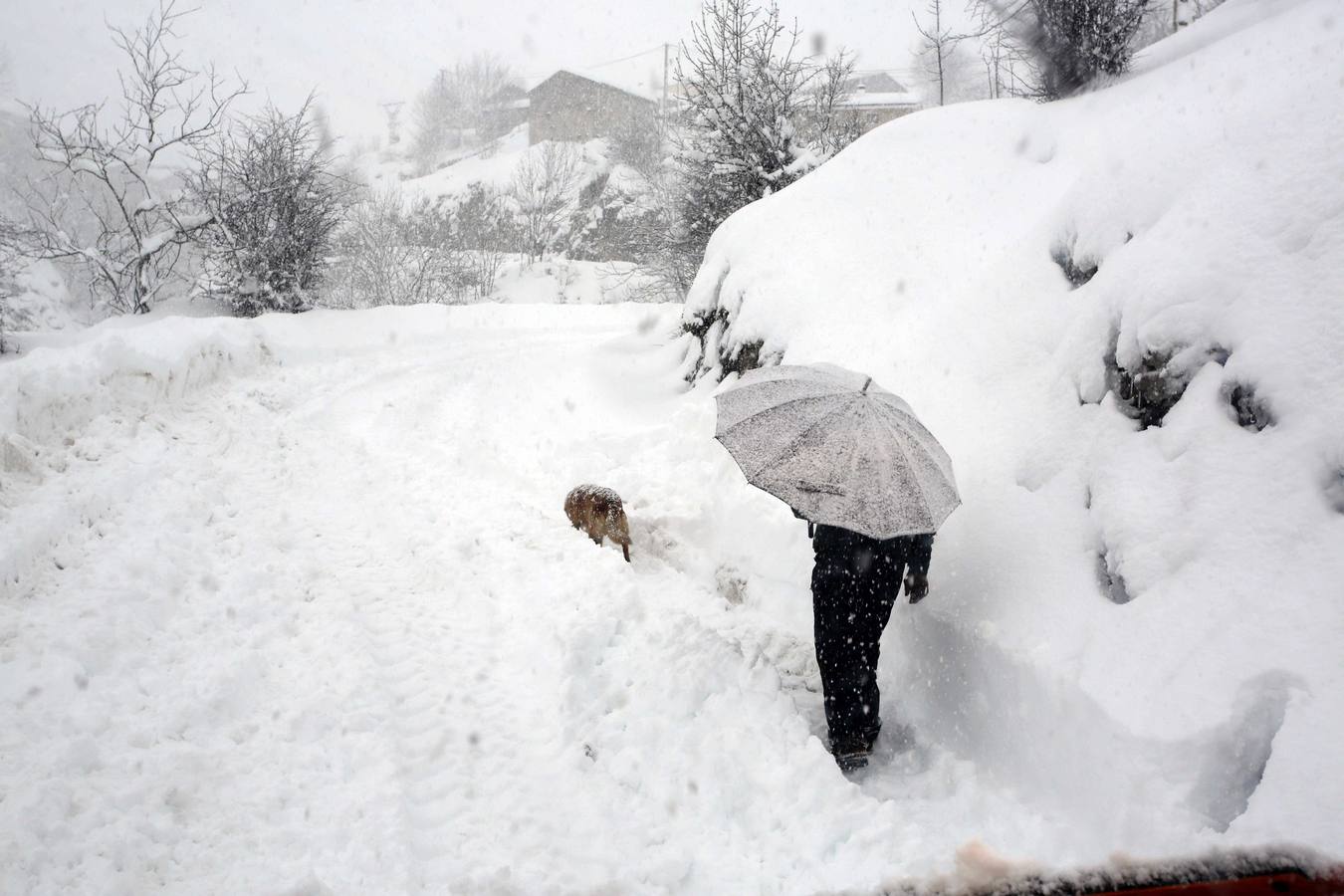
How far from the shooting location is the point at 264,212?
49.8 ft

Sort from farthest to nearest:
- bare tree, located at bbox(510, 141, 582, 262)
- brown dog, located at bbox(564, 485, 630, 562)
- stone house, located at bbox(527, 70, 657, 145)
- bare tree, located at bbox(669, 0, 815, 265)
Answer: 1. stone house, located at bbox(527, 70, 657, 145)
2. bare tree, located at bbox(510, 141, 582, 262)
3. bare tree, located at bbox(669, 0, 815, 265)
4. brown dog, located at bbox(564, 485, 630, 562)

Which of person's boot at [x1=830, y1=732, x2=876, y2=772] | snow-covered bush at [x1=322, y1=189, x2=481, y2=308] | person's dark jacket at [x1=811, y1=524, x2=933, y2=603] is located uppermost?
snow-covered bush at [x1=322, y1=189, x2=481, y2=308]

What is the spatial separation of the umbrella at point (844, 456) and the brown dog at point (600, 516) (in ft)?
7.21

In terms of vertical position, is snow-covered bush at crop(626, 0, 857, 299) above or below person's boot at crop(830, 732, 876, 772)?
above

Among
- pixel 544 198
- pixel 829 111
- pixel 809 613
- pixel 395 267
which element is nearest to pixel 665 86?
pixel 544 198

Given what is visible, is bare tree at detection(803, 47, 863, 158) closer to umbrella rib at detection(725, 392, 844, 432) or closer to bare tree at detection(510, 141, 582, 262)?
umbrella rib at detection(725, 392, 844, 432)

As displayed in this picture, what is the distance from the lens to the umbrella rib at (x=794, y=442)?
11.4 ft

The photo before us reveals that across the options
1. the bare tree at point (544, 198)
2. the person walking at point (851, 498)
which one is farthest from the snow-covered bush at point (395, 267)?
the person walking at point (851, 498)

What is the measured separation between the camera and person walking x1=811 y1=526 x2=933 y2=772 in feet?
11.5

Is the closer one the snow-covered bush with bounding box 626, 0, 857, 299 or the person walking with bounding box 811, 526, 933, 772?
the person walking with bounding box 811, 526, 933, 772

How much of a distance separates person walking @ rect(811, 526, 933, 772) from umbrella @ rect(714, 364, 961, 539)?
27 cm

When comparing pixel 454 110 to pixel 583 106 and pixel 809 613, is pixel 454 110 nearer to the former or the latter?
pixel 583 106

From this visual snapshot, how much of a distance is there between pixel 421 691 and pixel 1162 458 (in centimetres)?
411

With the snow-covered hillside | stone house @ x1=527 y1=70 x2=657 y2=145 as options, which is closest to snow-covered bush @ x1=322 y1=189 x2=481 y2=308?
stone house @ x1=527 y1=70 x2=657 y2=145
